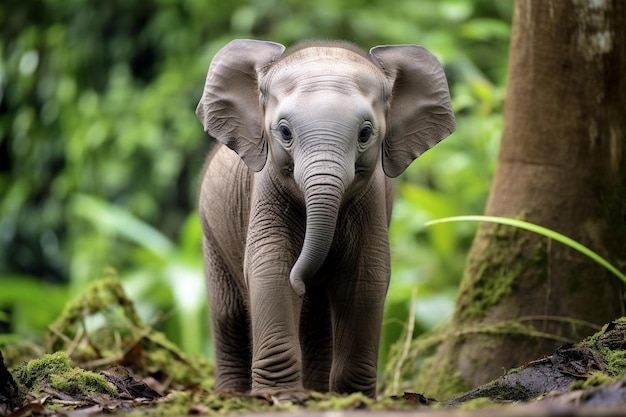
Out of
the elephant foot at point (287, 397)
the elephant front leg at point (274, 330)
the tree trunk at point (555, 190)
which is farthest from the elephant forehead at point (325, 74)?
the tree trunk at point (555, 190)

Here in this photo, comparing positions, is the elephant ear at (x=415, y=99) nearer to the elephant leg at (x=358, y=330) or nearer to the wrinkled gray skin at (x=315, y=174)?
the wrinkled gray skin at (x=315, y=174)

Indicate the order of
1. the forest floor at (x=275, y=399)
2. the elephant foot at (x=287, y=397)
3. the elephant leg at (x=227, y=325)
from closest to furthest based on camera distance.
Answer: the forest floor at (x=275, y=399), the elephant foot at (x=287, y=397), the elephant leg at (x=227, y=325)

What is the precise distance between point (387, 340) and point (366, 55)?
11.7ft

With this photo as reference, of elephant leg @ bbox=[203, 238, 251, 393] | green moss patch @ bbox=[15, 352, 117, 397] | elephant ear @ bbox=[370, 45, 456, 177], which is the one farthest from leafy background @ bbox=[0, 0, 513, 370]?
green moss patch @ bbox=[15, 352, 117, 397]

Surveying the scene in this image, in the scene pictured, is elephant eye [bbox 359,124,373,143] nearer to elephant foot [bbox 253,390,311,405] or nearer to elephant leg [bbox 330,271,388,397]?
elephant leg [bbox 330,271,388,397]

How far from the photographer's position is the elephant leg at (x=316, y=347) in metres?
5.78

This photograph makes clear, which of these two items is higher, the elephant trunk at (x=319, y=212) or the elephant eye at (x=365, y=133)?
the elephant eye at (x=365, y=133)

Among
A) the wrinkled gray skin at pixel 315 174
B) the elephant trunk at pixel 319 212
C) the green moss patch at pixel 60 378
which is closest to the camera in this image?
the elephant trunk at pixel 319 212

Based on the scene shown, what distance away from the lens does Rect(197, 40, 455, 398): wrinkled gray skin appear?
4.36 metres

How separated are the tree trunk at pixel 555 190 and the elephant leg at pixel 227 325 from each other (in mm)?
1144

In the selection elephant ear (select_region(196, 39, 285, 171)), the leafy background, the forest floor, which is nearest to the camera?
the forest floor

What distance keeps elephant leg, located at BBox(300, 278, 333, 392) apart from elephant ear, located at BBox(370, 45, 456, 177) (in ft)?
3.67

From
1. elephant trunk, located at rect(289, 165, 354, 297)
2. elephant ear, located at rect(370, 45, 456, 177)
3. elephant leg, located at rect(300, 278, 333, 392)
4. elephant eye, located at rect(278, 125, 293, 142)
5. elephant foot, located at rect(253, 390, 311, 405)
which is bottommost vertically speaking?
elephant leg, located at rect(300, 278, 333, 392)

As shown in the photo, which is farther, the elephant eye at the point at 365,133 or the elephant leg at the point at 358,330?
the elephant leg at the point at 358,330
